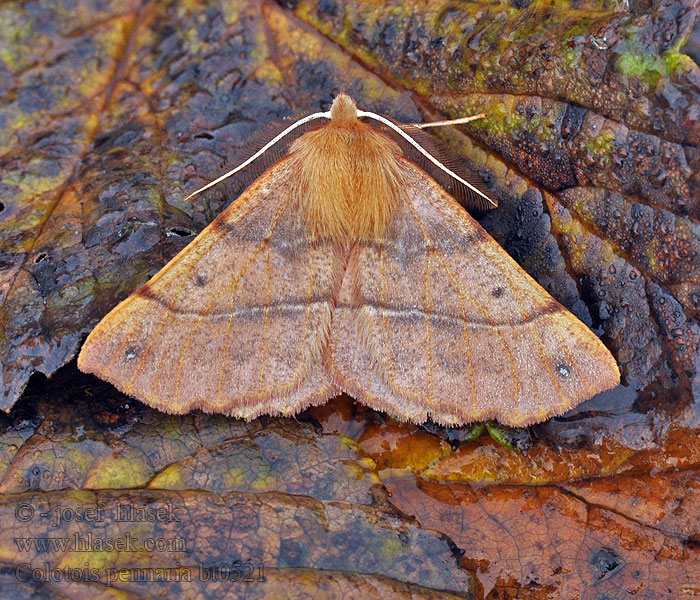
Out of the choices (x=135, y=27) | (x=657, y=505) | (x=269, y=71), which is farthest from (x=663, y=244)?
(x=135, y=27)

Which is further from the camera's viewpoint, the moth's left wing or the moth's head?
the moth's head

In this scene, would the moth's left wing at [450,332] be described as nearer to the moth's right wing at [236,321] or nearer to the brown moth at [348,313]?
the brown moth at [348,313]

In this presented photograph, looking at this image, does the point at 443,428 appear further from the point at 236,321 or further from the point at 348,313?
the point at 236,321

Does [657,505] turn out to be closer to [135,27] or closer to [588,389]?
[588,389]

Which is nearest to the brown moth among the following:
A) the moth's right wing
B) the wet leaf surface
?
the moth's right wing

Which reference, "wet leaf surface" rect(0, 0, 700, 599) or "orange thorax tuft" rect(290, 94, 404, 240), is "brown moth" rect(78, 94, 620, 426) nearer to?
"orange thorax tuft" rect(290, 94, 404, 240)

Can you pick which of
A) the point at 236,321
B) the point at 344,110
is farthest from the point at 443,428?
the point at 344,110

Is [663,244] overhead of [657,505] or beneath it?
overhead
